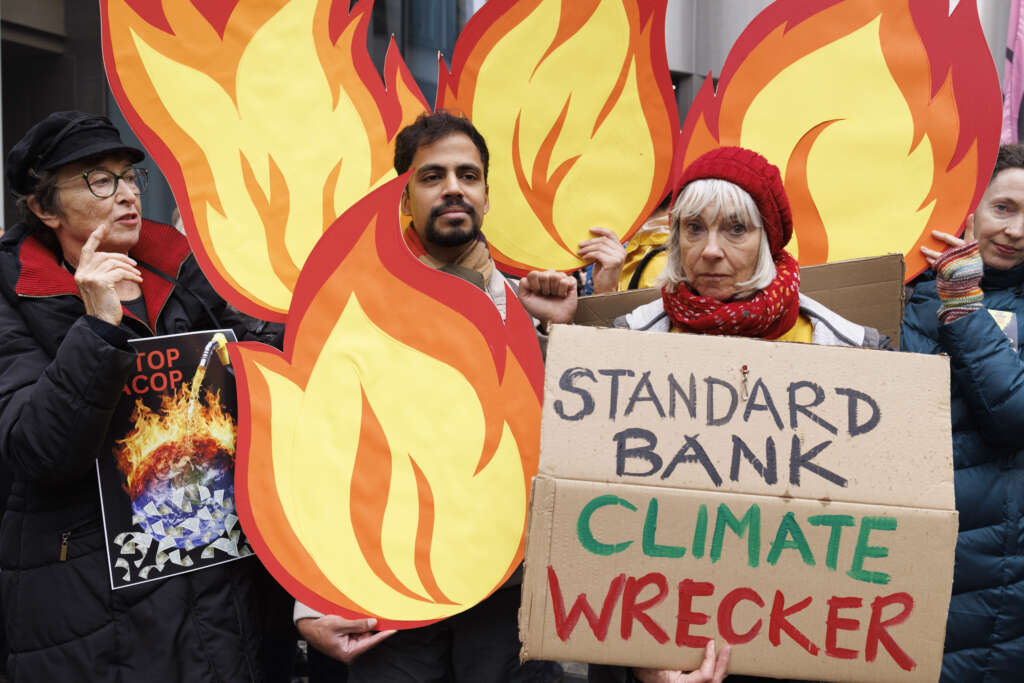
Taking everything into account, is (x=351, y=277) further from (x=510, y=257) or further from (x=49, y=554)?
(x=49, y=554)

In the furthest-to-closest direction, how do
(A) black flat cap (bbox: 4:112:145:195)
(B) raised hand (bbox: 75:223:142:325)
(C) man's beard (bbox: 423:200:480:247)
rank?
(C) man's beard (bbox: 423:200:480:247)
(A) black flat cap (bbox: 4:112:145:195)
(B) raised hand (bbox: 75:223:142:325)

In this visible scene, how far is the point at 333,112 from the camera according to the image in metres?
2.06

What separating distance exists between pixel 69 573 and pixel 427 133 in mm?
1169

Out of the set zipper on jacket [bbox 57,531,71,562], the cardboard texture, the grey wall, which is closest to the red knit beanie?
the cardboard texture

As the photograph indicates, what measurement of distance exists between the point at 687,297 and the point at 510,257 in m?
0.56

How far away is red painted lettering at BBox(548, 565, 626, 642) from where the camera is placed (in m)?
1.40

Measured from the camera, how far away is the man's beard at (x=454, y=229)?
199 centimetres

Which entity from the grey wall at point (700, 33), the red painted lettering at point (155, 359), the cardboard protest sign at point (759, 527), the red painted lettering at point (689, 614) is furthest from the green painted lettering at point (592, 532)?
the grey wall at point (700, 33)

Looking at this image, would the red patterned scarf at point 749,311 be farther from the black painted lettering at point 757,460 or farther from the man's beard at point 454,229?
the man's beard at point 454,229

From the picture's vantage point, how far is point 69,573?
70.3 inches

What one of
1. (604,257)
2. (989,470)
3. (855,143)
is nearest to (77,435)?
(604,257)

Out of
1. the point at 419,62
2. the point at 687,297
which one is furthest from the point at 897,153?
the point at 419,62

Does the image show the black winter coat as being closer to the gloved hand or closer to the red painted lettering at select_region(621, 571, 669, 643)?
the red painted lettering at select_region(621, 571, 669, 643)

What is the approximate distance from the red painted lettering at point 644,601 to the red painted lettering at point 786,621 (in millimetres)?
166
